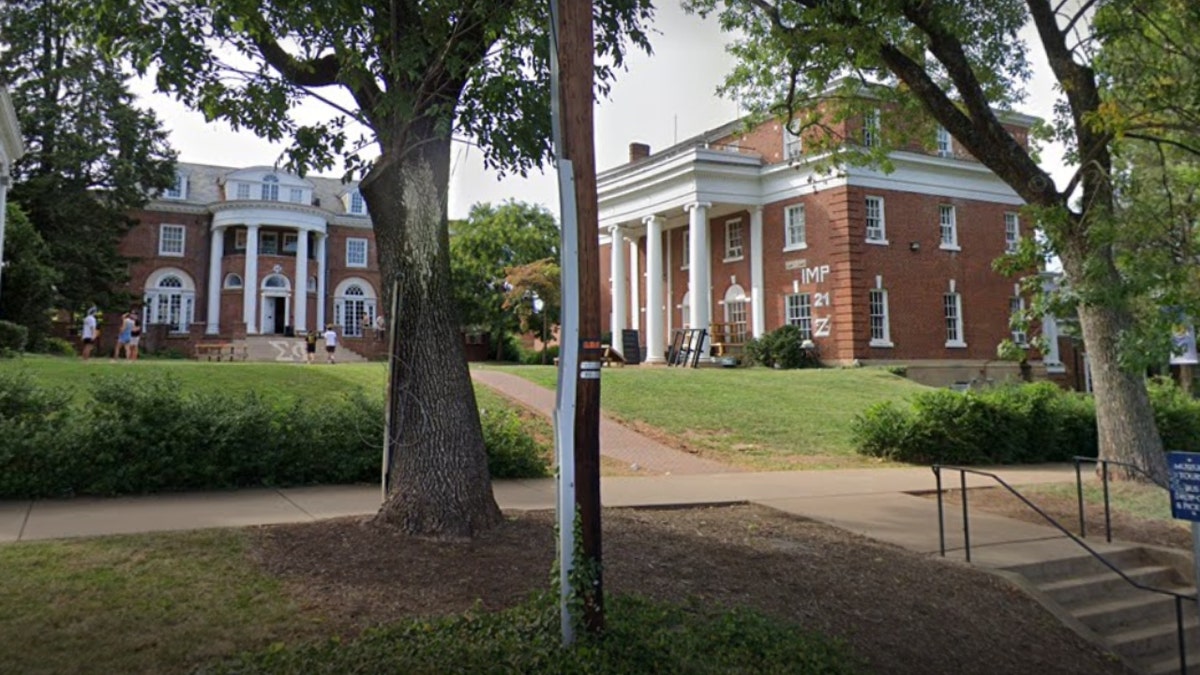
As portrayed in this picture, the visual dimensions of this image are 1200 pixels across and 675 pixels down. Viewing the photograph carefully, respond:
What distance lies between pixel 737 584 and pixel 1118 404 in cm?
854

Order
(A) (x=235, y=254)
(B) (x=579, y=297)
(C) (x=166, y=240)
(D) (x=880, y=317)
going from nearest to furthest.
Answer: (B) (x=579, y=297), (D) (x=880, y=317), (C) (x=166, y=240), (A) (x=235, y=254)

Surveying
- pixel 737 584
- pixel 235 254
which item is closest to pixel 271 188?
pixel 235 254

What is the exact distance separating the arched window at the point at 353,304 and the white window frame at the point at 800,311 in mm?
28425

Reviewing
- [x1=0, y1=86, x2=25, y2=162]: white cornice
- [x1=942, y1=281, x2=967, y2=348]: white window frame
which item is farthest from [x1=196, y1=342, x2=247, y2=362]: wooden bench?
[x1=942, y1=281, x2=967, y2=348]: white window frame

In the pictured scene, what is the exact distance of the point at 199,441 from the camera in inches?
369

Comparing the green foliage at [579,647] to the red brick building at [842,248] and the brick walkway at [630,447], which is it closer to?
the brick walkway at [630,447]

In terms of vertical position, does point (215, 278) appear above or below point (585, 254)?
above

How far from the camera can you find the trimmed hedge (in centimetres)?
863

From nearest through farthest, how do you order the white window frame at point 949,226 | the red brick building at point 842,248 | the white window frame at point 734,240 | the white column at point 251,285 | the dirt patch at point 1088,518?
the dirt patch at point 1088,518
the red brick building at point 842,248
the white window frame at point 949,226
the white window frame at point 734,240
the white column at point 251,285

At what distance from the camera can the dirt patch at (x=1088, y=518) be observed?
30.2 feet

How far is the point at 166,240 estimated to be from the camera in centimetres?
4675

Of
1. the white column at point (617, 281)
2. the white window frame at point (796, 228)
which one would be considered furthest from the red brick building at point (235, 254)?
the white window frame at point (796, 228)

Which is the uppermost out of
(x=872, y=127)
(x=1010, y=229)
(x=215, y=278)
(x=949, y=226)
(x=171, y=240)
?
(x=171, y=240)

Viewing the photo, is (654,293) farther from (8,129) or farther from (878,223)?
(8,129)
